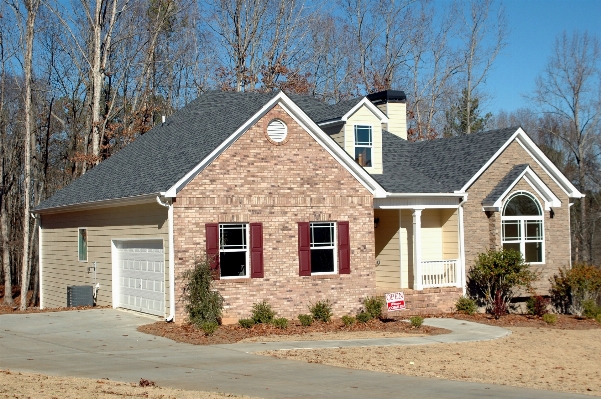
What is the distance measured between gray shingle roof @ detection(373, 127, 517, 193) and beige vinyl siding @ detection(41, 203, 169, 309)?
7.77m

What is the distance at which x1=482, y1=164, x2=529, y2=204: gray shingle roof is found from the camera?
25.7 meters

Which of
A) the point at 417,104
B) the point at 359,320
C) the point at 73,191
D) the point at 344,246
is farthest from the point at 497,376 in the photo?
the point at 417,104

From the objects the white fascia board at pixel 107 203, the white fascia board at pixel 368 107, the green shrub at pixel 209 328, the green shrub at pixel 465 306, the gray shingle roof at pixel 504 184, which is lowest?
the green shrub at pixel 465 306

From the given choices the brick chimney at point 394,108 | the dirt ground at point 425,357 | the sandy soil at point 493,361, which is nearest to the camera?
the dirt ground at point 425,357

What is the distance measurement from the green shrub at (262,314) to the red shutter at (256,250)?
93cm

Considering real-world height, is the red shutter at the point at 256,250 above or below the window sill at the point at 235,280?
above

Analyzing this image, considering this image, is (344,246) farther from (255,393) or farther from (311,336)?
(255,393)

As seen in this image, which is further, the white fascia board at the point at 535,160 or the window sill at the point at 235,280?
the white fascia board at the point at 535,160

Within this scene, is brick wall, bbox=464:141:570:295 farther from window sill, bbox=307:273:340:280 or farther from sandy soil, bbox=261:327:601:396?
sandy soil, bbox=261:327:601:396

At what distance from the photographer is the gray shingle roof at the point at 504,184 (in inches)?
1013

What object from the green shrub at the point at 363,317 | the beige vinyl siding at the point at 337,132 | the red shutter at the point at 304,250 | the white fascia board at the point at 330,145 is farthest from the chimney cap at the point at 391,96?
the green shrub at the point at 363,317

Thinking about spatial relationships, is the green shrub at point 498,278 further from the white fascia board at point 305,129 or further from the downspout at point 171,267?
the downspout at point 171,267

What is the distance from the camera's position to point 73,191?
1094 inches

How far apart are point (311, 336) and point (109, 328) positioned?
17.1 ft
